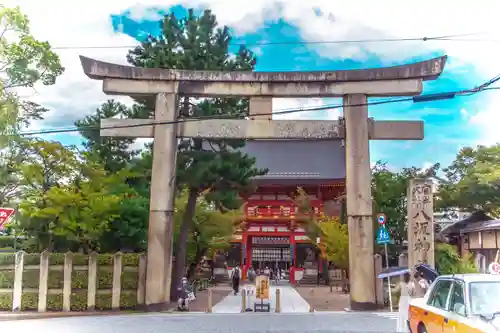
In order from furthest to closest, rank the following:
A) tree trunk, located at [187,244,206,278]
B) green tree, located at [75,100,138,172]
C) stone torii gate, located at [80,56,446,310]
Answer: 1. tree trunk, located at [187,244,206,278]
2. green tree, located at [75,100,138,172]
3. stone torii gate, located at [80,56,446,310]

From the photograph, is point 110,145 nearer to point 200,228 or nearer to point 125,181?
point 125,181

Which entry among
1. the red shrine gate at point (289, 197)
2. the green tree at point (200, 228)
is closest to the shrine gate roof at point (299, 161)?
the red shrine gate at point (289, 197)

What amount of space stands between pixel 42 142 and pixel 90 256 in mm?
5196

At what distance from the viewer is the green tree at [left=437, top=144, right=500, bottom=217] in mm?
27078

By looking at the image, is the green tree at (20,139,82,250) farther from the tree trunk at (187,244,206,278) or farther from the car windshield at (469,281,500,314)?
the car windshield at (469,281,500,314)

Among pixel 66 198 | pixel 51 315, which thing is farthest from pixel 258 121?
pixel 51 315

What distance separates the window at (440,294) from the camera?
8170 millimetres

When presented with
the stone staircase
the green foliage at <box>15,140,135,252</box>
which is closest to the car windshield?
the green foliage at <box>15,140,135,252</box>

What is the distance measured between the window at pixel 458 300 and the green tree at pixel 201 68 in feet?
41.6

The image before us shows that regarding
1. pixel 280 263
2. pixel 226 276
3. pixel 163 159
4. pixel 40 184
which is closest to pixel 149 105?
pixel 163 159

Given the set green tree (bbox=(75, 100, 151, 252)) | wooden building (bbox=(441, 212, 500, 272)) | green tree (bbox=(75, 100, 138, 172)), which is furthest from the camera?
wooden building (bbox=(441, 212, 500, 272))

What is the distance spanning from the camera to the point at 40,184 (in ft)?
65.0

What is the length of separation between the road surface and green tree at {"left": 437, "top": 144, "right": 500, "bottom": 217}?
1412cm

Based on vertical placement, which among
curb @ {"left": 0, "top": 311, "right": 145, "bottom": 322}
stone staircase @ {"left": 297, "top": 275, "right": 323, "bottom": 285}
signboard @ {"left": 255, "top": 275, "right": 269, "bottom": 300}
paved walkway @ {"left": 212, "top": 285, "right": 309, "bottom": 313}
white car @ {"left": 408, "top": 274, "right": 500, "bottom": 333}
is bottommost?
stone staircase @ {"left": 297, "top": 275, "right": 323, "bottom": 285}
